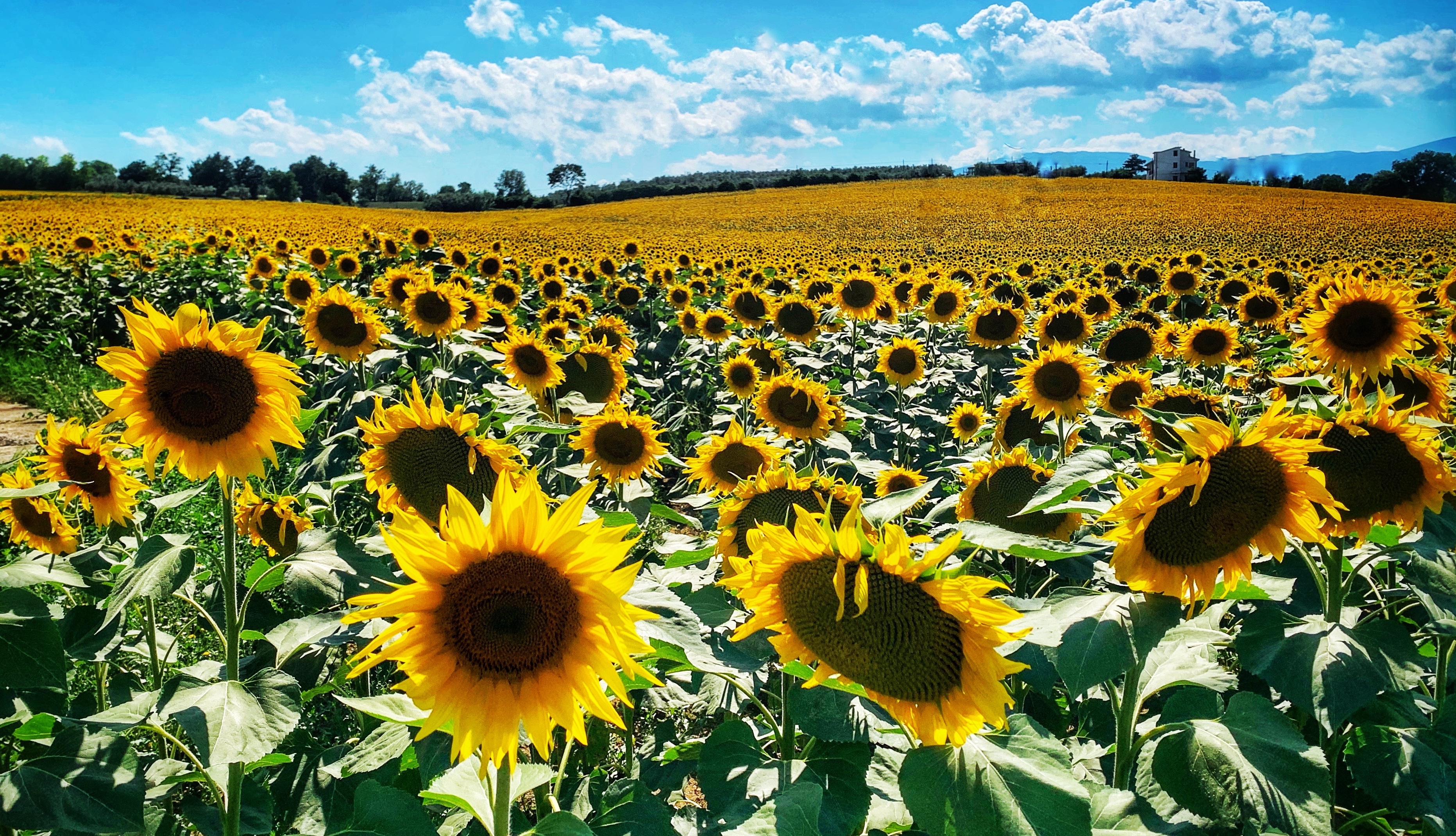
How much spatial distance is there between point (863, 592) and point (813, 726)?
0.57 m

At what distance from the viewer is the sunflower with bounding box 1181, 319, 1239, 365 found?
5.84 m

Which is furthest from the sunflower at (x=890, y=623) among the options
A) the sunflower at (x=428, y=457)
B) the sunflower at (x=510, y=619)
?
the sunflower at (x=428, y=457)

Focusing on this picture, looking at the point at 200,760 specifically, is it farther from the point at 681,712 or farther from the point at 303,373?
the point at 303,373

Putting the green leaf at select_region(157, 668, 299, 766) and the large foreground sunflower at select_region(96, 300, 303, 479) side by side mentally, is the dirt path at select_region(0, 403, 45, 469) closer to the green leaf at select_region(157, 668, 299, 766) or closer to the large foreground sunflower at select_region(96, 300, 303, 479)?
the large foreground sunflower at select_region(96, 300, 303, 479)

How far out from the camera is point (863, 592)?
1269mm

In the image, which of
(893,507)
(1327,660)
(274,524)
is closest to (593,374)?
(274,524)

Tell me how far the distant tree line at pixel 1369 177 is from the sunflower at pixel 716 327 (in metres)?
63.1

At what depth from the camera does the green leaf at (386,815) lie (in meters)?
1.43

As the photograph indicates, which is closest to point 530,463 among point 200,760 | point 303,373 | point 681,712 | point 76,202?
point 681,712

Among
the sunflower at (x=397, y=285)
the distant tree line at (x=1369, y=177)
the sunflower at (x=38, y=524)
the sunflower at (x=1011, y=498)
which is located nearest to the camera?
the sunflower at (x=1011, y=498)

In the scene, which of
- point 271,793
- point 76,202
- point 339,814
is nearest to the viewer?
point 339,814

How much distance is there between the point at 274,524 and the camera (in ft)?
10.2

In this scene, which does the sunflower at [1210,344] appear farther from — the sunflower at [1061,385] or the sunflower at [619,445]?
the sunflower at [619,445]

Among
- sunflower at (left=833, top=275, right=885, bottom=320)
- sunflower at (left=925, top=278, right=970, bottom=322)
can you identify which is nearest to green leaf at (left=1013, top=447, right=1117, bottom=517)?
sunflower at (left=925, top=278, right=970, bottom=322)
